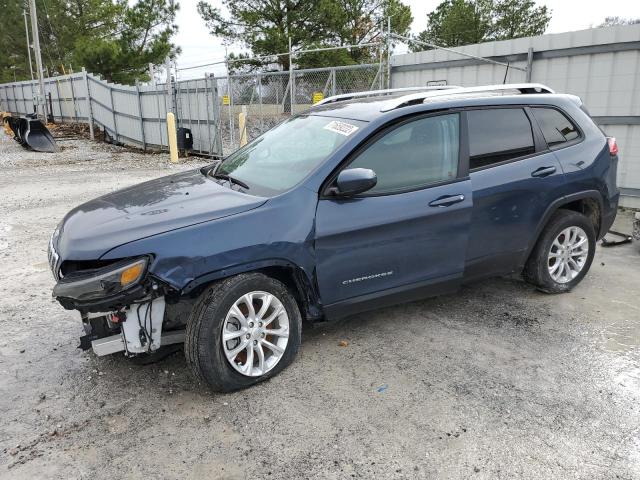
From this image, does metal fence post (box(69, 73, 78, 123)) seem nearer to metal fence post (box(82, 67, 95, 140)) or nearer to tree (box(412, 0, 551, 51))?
metal fence post (box(82, 67, 95, 140))

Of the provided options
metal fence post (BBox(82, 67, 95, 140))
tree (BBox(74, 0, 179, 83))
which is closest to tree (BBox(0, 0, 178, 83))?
tree (BBox(74, 0, 179, 83))

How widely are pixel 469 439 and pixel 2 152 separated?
19.1 m

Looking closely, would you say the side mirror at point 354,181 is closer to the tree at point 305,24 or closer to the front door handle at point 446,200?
the front door handle at point 446,200

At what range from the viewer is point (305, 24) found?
28922 millimetres

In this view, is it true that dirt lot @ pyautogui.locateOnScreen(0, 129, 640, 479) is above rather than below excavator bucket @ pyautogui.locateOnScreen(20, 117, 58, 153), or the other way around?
below

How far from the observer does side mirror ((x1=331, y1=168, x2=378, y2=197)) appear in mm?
3275

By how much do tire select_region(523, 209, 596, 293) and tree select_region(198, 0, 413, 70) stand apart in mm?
25524

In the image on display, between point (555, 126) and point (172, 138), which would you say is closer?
point (555, 126)

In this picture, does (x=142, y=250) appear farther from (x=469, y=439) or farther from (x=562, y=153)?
(x=562, y=153)

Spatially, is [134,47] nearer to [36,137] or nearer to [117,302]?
[36,137]

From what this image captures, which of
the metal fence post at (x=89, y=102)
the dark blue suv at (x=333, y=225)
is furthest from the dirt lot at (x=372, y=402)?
the metal fence post at (x=89, y=102)

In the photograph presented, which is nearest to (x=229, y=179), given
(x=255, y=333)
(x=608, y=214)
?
(x=255, y=333)

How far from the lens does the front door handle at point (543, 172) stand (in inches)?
164

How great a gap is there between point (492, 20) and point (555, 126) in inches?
1529
